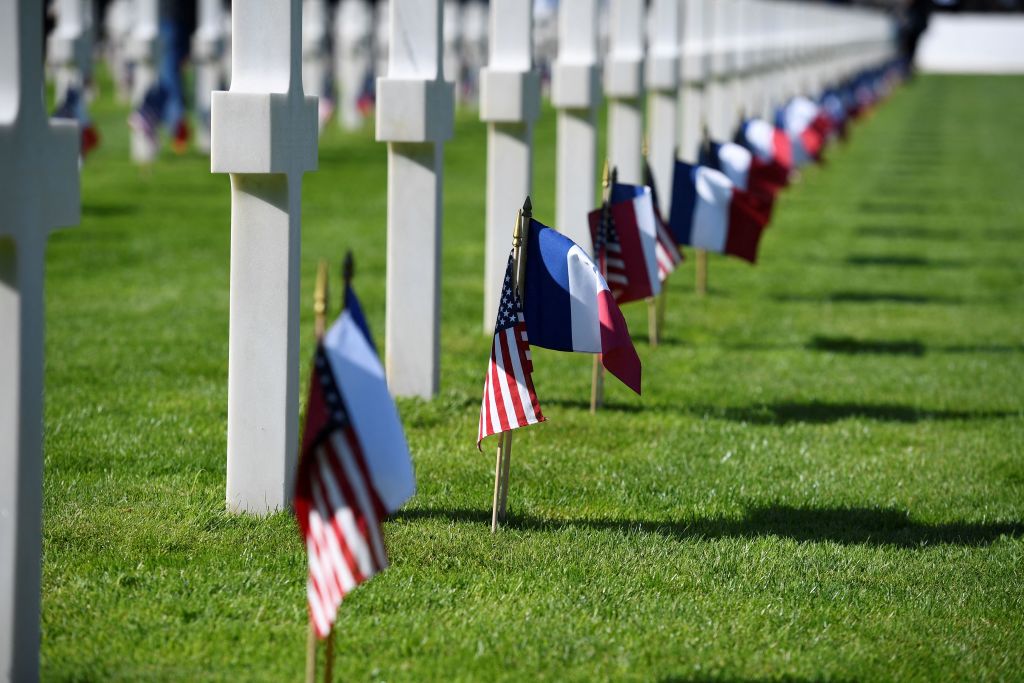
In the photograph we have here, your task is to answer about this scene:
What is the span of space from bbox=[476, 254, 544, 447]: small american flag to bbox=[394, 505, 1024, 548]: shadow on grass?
0.58 m

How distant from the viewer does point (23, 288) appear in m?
5.12

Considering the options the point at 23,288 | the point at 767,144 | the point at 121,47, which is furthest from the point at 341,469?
the point at 121,47

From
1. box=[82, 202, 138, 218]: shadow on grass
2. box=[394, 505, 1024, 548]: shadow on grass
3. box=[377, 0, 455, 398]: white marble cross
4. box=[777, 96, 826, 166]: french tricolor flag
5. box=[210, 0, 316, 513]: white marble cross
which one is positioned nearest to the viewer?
box=[210, 0, 316, 513]: white marble cross

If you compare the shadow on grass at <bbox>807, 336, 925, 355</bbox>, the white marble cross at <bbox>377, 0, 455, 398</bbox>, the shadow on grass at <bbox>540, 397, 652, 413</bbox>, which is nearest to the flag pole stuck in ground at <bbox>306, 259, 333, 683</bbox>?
the white marble cross at <bbox>377, 0, 455, 398</bbox>

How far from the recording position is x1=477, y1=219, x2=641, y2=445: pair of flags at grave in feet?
23.3

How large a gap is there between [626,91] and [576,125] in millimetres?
1731

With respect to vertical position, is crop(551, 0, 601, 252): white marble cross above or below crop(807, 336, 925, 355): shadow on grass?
above

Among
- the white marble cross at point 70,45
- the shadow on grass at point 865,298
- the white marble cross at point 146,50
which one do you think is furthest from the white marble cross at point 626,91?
the white marble cross at point 146,50

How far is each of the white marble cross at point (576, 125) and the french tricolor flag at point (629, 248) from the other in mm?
3333

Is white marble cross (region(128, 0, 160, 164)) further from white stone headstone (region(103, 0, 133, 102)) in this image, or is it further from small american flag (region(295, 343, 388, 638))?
small american flag (region(295, 343, 388, 638))

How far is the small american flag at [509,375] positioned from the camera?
7086 mm

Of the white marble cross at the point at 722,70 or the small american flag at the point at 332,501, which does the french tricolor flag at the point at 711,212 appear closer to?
the small american flag at the point at 332,501

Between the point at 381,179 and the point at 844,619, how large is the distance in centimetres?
2038

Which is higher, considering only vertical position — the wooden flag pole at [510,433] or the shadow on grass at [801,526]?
the wooden flag pole at [510,433]
